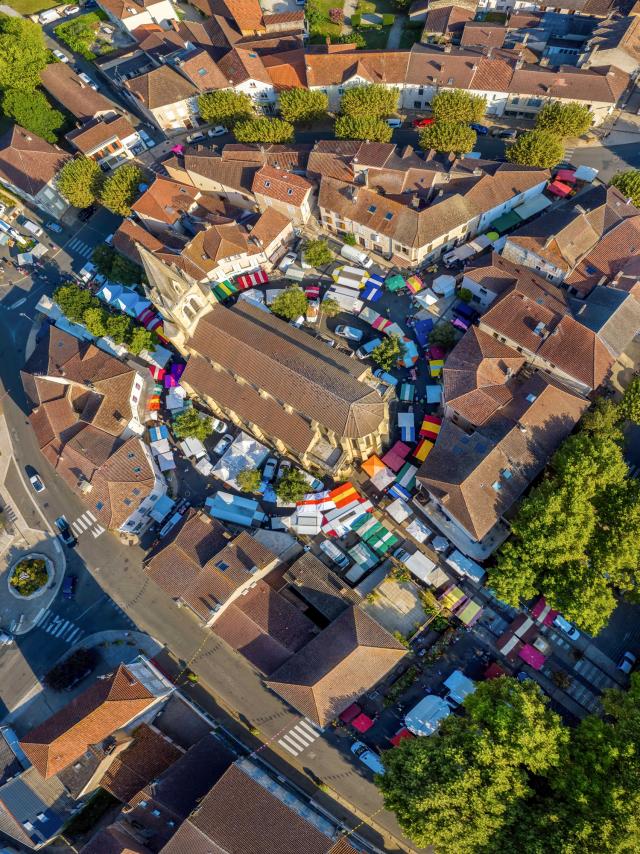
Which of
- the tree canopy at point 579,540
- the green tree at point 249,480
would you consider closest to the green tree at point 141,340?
the green tree at point 249,480

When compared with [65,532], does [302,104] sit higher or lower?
higher

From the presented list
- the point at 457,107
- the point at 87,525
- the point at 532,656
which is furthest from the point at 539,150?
the point at 87,525

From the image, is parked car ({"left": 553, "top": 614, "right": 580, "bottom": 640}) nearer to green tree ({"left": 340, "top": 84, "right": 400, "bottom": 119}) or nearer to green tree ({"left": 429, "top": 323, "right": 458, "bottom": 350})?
green tree ({"left": 429, "top": 323, "right": 458, "bottom": 350})

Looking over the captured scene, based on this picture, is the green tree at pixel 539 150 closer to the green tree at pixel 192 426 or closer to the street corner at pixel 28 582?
the green tree at pixel 192 426

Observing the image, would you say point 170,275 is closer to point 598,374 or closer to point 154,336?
point 154,336

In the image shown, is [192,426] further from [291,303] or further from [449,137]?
[449,137]

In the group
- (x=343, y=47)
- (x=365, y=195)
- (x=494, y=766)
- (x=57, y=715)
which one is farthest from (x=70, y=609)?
(x=343, y=47)
